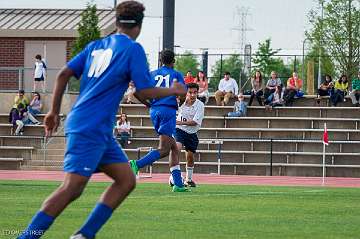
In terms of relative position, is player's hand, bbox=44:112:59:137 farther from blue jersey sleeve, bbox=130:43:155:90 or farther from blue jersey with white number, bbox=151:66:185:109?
blue jersey with white number, bbox=151:66:185:109

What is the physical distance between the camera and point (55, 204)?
31.8ft

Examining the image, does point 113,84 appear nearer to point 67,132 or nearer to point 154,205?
point 67,132

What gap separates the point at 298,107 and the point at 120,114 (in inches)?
241

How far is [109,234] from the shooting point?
39.3 ft

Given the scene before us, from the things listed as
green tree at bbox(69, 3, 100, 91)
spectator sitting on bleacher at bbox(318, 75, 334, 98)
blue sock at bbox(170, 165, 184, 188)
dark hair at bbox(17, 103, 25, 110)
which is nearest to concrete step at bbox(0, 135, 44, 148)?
dark hair at bbox(17, 103, 25, 110)

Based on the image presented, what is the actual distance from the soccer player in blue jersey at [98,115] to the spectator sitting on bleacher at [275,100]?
29.3 metres

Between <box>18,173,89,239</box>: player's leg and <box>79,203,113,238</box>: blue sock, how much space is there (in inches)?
12.3

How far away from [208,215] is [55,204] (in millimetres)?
5151

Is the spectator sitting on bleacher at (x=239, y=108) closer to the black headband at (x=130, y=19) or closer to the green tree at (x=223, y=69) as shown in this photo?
the green tree at (x=223, y=69)

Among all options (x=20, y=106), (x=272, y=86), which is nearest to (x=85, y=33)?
(x=20, y=106)

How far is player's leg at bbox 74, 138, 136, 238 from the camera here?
392 inches

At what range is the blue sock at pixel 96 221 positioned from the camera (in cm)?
989

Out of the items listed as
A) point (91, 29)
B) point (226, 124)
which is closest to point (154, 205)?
point (226, 124)

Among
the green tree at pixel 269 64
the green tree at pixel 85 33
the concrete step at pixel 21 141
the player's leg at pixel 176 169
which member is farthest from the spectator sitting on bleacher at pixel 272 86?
the green tree at pixel 269 64
